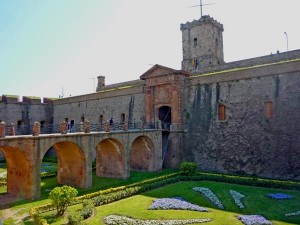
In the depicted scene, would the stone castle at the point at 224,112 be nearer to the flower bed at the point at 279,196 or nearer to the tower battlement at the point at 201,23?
the flower bed at the point at 279,196

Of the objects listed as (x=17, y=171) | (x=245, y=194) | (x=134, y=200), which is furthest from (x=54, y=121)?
(x=245, y=194)

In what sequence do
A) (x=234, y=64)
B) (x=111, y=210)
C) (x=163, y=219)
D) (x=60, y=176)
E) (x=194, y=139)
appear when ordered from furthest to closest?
1. (x=234, y=64)
2. (x=194, y=139)
3. (x=60, y=176)
4. (x=111, y=210)
5. (x=163, y=219)

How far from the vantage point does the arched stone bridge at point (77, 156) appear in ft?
54.9

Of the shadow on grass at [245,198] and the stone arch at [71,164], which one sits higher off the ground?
the stone arch at [71,164]

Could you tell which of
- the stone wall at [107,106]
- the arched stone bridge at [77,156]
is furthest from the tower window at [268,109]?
the stone wall at [107,106]

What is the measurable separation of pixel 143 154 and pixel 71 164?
739 centimetres

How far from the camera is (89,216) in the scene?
14.1 meters

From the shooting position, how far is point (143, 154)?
2606 cm

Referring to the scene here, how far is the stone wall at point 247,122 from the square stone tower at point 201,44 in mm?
11754

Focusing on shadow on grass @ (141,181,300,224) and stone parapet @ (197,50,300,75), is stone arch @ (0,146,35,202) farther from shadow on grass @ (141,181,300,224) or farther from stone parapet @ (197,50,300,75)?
stone parapet @ (197,50,300,75)

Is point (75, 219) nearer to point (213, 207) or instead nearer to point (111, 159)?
point (213, 207)

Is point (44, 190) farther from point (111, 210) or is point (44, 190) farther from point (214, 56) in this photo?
point (214, 56)

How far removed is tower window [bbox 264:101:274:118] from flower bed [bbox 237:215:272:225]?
10493 mm

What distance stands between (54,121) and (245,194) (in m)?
31.4
